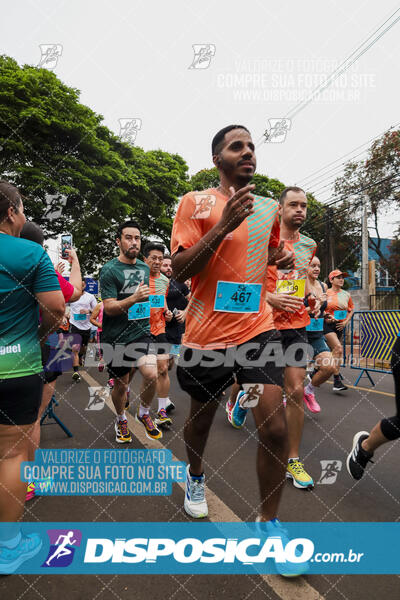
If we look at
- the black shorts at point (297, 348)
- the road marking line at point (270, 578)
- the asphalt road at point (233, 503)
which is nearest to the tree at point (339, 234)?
the asphalt road at point (233, 503)

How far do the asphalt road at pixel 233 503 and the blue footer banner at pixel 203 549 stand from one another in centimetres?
7

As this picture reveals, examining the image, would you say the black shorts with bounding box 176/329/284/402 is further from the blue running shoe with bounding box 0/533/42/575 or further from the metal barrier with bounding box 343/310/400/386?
the metal barrier with bounding box 343/310/400/386

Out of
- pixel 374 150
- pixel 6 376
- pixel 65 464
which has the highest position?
pixel 374 150

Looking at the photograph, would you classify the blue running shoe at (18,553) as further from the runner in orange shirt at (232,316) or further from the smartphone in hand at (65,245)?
the smartphone in hand at (65,245)

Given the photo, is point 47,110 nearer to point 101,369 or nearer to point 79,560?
point 101,369

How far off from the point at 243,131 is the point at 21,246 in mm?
1364

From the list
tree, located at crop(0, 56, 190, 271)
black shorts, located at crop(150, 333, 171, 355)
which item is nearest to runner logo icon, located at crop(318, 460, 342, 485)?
black shorts, located at crop(150, 333, 171, 355)

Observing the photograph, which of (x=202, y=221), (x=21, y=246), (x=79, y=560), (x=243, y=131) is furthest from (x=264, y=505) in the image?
(x=243, y=131)

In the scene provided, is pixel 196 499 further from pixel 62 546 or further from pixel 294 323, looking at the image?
pixel 294 323

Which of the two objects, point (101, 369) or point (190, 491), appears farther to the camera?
point (101, 369)

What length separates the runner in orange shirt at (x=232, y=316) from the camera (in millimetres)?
2014

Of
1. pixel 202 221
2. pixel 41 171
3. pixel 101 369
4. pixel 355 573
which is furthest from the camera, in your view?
pixel 41 171

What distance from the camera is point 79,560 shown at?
2.08m

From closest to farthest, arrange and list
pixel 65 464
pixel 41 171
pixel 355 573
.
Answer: pixel 355 573 → pixel 65 464 → pixel 41 171
